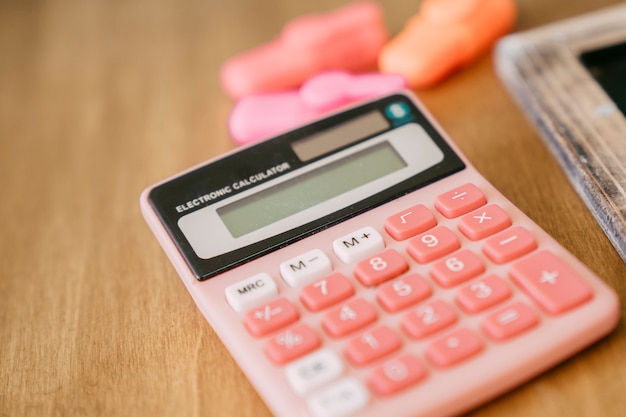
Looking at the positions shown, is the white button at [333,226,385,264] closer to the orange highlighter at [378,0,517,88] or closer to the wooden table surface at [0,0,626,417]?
the wooden table surface at [0,0,626,417]

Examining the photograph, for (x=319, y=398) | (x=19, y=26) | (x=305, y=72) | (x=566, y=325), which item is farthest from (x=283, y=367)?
(x=19, y=26)

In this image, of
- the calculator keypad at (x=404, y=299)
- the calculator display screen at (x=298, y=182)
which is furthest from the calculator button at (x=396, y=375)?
the calculator display screen at (x=298, y=182)

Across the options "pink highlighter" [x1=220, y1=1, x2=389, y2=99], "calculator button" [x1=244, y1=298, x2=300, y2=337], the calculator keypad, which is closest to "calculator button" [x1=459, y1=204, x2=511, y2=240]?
the calculator keypad

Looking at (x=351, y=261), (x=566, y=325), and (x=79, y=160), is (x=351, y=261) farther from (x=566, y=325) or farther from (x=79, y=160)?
(x=79, y=160)

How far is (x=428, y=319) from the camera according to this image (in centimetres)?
37

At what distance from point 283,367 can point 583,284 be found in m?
0.16

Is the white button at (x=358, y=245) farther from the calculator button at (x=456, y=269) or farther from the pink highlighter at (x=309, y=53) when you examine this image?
the pink highlighter at (x=309, y=53)

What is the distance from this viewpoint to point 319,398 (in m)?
0.34

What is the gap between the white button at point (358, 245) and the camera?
16.3 inches

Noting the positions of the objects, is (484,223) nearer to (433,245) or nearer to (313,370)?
(433,245)

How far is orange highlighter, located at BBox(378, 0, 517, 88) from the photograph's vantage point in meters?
0.58

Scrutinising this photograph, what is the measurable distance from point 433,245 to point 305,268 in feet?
0.24

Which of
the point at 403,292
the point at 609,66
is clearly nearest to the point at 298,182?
the point at 403,292

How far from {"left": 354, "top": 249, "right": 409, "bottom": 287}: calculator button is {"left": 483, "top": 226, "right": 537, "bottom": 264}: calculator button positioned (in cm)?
5
